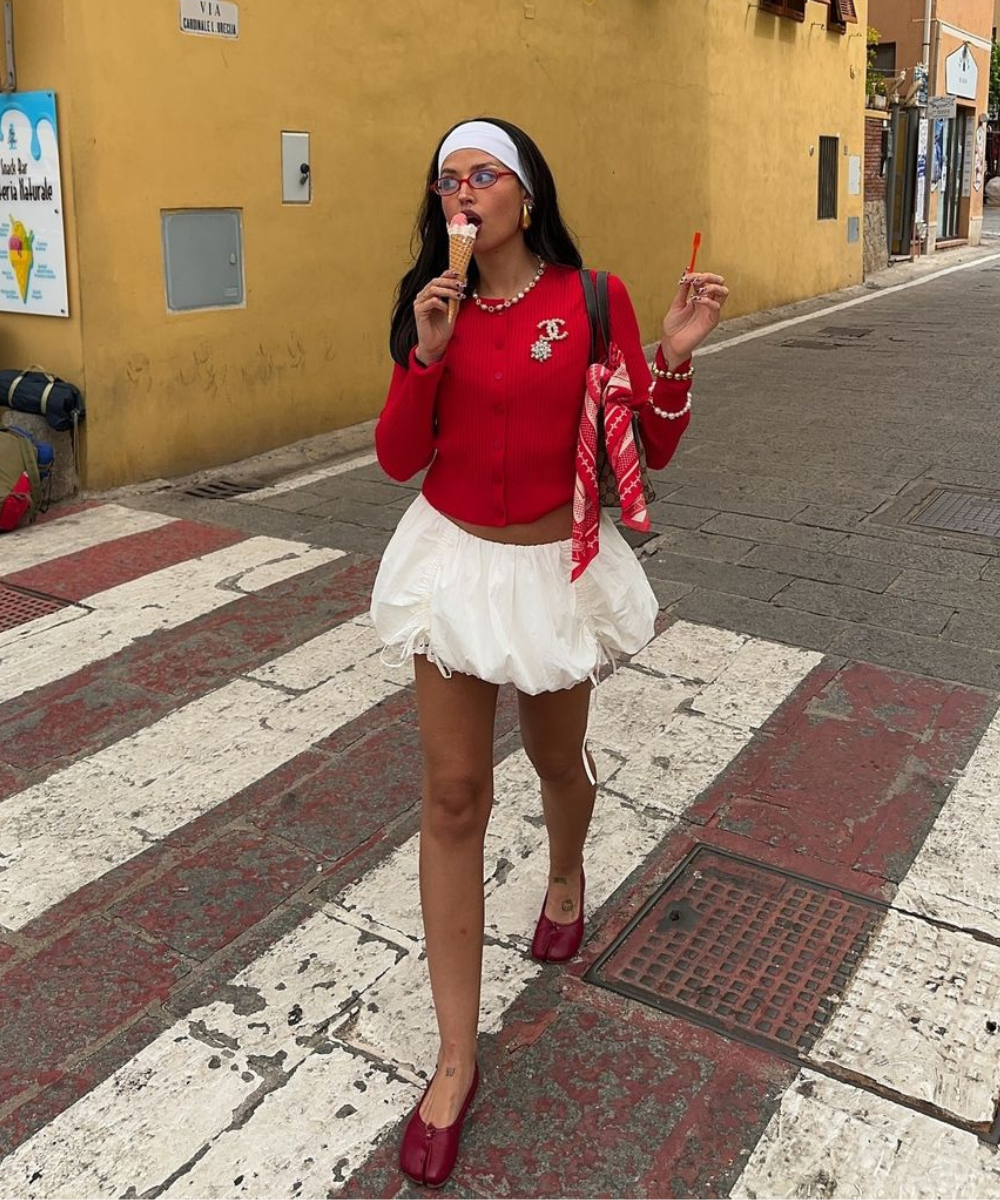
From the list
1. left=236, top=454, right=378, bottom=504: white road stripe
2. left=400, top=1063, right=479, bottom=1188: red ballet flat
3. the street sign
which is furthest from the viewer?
the street sign

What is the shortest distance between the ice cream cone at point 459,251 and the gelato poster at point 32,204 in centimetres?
553

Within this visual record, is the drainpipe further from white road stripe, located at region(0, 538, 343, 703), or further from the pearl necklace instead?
the pearl necklace

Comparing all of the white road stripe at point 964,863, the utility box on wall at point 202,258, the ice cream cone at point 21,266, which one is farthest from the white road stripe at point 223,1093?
the utility box on wall at point 202,258

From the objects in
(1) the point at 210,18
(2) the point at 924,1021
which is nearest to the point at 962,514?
(2) the point at 924,1021

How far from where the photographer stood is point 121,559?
255 inches

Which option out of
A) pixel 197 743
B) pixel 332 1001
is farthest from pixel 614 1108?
pixel 197 743

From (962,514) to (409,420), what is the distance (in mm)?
5323

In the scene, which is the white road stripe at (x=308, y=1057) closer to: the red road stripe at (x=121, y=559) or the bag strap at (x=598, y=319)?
the bag strap at (x=598, y=319)

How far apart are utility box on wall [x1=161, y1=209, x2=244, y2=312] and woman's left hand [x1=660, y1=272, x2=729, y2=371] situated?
5.92m

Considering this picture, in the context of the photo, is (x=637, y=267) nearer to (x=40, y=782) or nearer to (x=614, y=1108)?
(x=40, y=782)

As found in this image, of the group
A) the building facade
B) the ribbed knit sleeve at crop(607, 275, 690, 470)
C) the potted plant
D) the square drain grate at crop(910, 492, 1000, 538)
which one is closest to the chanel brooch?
the ribbed knit sleeve at crop(607, 275, 690, 470)

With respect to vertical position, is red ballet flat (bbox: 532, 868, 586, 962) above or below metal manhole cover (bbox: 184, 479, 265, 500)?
below

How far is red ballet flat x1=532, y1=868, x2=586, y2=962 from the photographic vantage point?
3172 millimetres

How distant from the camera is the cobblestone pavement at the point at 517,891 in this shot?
2.62m
